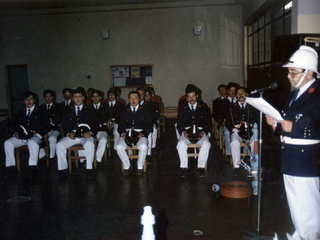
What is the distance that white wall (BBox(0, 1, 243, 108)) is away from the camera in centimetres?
925

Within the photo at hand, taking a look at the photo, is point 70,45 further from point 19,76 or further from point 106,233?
point 106,233

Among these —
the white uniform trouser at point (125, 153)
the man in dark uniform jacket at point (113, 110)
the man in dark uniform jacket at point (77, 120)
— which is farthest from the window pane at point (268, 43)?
the man in dark uniform jacket at point (77, 120)

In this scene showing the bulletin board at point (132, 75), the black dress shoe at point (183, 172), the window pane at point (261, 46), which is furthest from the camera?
the bulletin board at point (132, 75)

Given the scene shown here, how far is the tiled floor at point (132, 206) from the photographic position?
280 centimetres

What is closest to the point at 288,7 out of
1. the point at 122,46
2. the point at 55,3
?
the point at 122,46

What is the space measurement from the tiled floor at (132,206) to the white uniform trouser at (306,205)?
0.55 m

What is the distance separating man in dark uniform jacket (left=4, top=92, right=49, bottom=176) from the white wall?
4.70 m

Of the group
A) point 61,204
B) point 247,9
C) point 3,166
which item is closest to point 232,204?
point 61,204

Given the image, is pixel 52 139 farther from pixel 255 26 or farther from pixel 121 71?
pixel 255 26

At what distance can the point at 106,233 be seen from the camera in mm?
2766

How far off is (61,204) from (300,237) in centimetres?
263

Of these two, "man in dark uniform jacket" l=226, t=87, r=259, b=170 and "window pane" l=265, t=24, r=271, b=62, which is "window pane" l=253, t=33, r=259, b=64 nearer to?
"window pane" l=265, t=24, r=271, b=62

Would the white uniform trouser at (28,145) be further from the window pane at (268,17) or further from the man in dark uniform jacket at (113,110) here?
the window pane at (268,17)

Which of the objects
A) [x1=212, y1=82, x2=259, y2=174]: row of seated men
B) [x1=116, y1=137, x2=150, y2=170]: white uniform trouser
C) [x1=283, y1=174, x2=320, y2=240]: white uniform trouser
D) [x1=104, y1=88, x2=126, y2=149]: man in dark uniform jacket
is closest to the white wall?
[x1=104, y1=88, x2=126, y2=149]: man in dark uniform jacket
